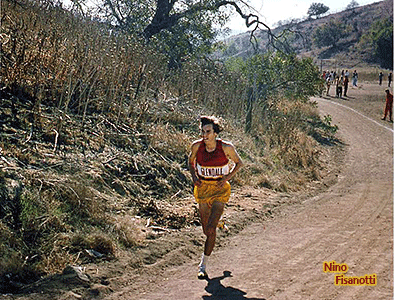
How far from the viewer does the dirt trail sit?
5.99 metres

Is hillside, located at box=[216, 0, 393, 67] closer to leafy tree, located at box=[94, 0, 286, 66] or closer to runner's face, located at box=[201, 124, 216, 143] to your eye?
leafy tree, located at box=[94, 0, 286, 66]

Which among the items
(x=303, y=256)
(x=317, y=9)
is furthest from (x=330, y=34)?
(x=303, y=256)

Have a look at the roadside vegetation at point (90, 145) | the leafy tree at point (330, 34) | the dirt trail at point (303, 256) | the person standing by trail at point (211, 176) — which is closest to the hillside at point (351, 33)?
the leafy tree at point (330, 34)

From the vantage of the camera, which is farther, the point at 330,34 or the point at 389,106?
the point at 330,34

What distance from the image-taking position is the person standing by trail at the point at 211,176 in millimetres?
6375

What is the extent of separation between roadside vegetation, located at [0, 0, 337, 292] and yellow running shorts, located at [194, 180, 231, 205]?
1.37 m

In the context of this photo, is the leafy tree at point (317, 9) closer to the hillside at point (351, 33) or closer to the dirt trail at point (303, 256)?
the hillside at point (351, 33)

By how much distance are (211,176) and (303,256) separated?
2200 mm

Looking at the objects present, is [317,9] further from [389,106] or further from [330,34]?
[389,106]

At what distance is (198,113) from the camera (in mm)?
14047

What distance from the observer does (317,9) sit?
120188 mm

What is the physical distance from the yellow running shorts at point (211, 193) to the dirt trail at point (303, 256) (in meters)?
0.99

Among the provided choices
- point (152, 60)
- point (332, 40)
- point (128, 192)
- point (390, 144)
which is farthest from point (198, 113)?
point (332, 40)

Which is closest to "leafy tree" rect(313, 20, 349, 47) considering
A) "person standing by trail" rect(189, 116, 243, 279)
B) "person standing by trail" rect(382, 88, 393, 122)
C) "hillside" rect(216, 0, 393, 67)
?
"hillside" rect(216, 0, 393, 67)
